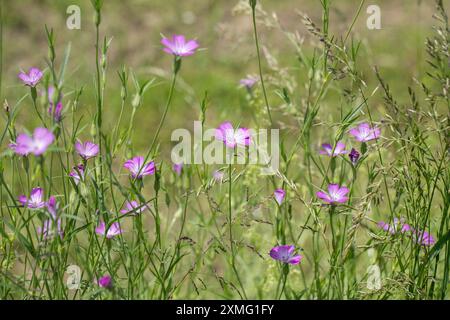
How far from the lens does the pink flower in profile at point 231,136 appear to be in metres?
1.30

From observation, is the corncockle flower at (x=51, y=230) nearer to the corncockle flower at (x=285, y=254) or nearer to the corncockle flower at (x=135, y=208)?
the corncockle flower at (x=135, y=208)

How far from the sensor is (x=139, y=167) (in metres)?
1.31

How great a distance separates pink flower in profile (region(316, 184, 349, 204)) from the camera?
1.28m

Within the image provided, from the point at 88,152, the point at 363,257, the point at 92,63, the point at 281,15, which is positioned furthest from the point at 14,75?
the point at 88,152

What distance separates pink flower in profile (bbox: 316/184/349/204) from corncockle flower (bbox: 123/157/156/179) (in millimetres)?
319

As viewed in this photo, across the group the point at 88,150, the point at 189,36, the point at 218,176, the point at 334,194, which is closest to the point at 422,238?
the point at 334,194

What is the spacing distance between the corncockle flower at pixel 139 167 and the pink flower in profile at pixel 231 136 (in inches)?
5.5

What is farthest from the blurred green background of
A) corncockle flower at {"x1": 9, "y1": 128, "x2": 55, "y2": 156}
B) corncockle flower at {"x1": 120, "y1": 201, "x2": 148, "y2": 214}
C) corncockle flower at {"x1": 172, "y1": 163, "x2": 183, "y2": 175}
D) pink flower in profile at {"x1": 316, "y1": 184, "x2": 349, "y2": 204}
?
corncockle flower at {"x1": 9, "y1": 128, "x2": 55, "y2": 156}

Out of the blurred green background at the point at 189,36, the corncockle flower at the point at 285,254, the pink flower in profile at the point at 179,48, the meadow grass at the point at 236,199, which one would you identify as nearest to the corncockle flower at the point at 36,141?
the meadow grass at the point at 236,199

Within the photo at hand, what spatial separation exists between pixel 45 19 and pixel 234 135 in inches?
102

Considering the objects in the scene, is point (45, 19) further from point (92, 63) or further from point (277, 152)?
point (277, 152)
